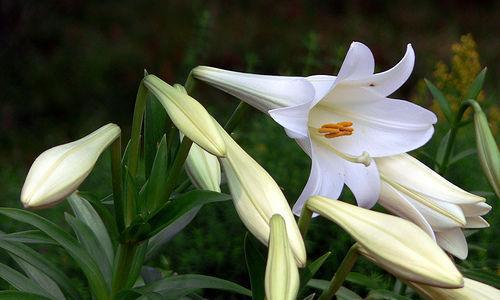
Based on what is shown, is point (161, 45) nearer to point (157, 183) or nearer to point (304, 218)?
point (157, 183)

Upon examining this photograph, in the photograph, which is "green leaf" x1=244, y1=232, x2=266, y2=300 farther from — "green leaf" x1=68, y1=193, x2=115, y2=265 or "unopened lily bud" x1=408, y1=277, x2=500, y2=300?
"green leaf" x1=68, y1=193, x2=115, y2=265

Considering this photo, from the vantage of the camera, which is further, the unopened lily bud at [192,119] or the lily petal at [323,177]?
the lily petal at [323,177]

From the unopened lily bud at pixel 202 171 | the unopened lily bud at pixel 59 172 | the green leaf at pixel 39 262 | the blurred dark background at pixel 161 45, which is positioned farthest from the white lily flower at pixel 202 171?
the blurred dark background at pixel 161 45

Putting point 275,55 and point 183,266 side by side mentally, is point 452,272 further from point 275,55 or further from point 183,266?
point 275,55

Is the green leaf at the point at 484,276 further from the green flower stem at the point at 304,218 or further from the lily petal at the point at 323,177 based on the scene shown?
the green flower stem at the point at 304,218

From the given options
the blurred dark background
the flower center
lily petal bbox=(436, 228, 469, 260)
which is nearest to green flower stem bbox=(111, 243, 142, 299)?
the flower center

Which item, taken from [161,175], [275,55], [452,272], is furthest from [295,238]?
[275,55]

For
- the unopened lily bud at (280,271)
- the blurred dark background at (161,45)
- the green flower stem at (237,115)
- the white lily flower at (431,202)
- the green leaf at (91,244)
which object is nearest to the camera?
the unopened lily bud at (280,271)

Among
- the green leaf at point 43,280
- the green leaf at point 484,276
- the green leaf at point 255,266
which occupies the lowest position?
the green leaf at point 43,280
